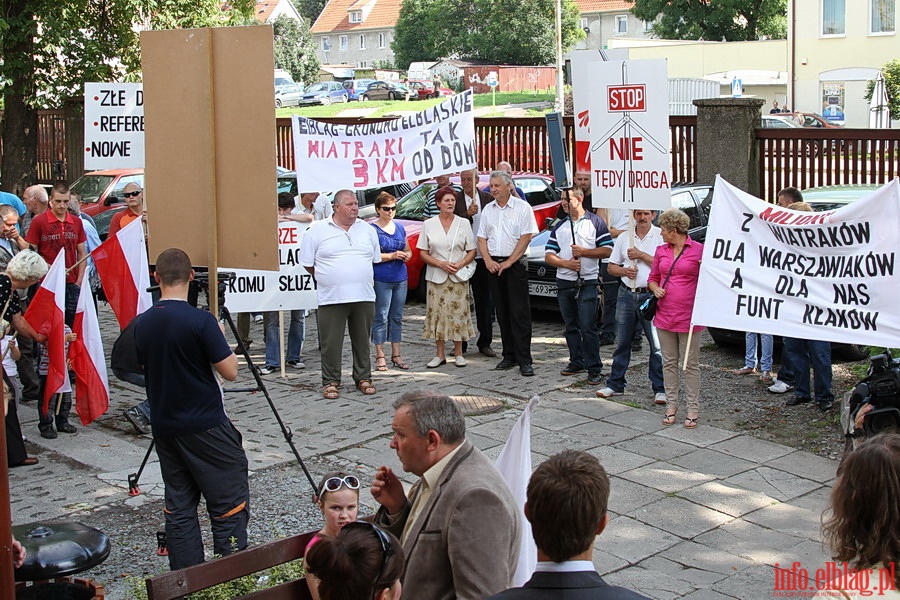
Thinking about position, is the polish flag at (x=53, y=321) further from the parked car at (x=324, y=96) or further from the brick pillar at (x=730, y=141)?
the parked car at (x=324, y=96)

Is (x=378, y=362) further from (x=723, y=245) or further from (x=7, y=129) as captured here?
(x=7, y=129)

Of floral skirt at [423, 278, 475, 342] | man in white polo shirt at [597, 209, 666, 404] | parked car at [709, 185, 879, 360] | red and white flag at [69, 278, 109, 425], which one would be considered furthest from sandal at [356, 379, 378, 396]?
parked car at [709, 185, 879, 360]

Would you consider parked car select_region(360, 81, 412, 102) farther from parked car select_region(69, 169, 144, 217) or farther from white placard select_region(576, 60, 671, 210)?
white placard select_region(576, 60, 671, 210)

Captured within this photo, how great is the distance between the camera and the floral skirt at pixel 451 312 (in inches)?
436

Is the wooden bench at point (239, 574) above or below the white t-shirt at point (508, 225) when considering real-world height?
below

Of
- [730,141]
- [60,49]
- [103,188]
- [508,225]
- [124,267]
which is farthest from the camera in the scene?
[60,49]

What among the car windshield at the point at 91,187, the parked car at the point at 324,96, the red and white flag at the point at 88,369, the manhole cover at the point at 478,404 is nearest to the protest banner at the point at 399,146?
the manhole cover at the point at 478,404

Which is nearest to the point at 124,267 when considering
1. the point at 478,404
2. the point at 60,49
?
the point at 478,404

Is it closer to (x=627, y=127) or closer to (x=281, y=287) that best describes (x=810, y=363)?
(x=627, y=127)

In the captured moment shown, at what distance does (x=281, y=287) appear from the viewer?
35.9 ft

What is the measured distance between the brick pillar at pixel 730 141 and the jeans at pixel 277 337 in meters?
7.11

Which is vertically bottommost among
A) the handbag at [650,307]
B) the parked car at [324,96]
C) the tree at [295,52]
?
the handbag at [650,307]

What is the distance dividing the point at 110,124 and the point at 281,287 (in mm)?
3688

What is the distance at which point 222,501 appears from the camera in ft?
18.7
